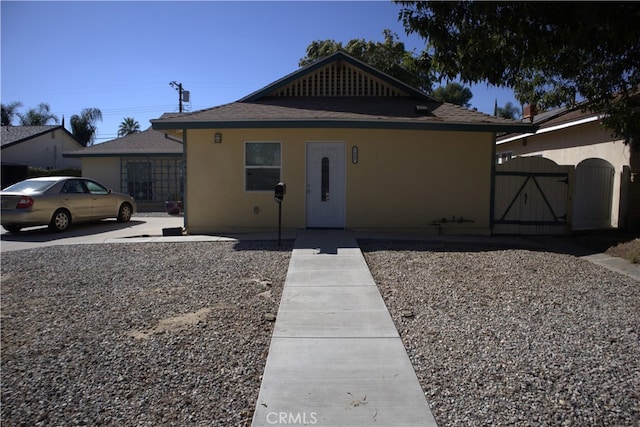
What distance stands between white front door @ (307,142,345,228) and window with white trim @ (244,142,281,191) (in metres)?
0.85

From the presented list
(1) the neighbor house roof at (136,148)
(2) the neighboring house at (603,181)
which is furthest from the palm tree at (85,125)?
(2) the neighboring house at (603,181)

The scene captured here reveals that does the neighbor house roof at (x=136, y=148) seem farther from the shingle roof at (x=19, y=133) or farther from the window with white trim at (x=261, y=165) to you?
the shingle roof at (x=19, y=133)

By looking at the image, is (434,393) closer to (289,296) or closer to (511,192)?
(289,296)

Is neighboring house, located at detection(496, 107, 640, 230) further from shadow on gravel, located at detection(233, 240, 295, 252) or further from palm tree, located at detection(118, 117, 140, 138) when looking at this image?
palm tree, located at detection(118, 117, 140, 138)

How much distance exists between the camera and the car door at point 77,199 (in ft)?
41.0

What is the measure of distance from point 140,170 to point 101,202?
809 centimetres

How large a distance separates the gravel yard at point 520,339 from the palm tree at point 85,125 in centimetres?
4948

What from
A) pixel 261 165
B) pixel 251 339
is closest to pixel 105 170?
pixel 261 165

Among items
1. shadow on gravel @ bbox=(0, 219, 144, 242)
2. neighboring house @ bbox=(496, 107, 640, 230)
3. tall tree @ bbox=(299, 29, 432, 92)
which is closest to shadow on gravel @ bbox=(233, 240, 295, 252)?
shadow on gravel @ bbox=(0, 219, 144, 242)

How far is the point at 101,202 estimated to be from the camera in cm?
1369

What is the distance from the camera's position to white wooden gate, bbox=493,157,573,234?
1152 cm

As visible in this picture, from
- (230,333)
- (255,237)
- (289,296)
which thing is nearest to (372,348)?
(230,333)

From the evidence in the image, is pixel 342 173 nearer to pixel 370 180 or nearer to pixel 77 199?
pixel 370 180

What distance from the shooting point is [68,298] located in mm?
5781
